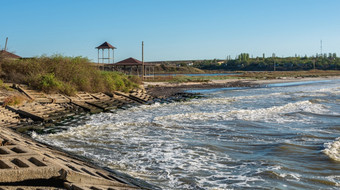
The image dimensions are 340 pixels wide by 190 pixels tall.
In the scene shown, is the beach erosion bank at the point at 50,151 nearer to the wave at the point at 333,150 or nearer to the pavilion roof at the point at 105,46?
the wave at the point at 333,150

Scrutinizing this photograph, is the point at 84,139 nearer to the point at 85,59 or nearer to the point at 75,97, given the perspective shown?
the point at 75,97

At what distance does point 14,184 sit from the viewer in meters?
5.50

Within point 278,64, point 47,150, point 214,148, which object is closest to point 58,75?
point 214,148

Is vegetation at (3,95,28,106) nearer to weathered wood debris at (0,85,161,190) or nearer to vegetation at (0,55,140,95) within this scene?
weathered wood debris at (0,85,161,190)

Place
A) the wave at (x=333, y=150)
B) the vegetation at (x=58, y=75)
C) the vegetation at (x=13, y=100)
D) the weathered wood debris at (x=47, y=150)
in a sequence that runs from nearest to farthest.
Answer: the weathered wood debris at (x=47, y=150)
the wave at (x=333, y=150)
the vegetation at (x=13, y=100)
the vegetation at (x=58, y=75)

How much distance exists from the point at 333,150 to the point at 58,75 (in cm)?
1980

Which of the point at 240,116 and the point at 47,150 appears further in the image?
the point at 240,116

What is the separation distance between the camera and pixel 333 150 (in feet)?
36.4

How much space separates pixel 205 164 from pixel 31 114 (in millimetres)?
9974

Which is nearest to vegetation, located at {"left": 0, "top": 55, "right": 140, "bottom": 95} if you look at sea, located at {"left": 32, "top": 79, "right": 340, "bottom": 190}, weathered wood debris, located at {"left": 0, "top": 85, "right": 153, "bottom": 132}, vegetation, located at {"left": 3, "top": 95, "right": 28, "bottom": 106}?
weathered wood debris, located at {"left": 0, "top": 85, "right": 153, "bottom": 132}

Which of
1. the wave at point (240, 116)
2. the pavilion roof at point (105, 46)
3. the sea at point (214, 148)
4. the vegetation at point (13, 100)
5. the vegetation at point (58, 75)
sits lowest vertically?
the sea at point (214, 148)

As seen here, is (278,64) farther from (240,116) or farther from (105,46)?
(240,116)

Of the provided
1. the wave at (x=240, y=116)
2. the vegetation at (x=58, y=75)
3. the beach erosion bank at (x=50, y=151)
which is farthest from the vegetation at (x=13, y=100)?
the wave at (x=240, y=116)

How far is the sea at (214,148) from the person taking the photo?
8398 mm
